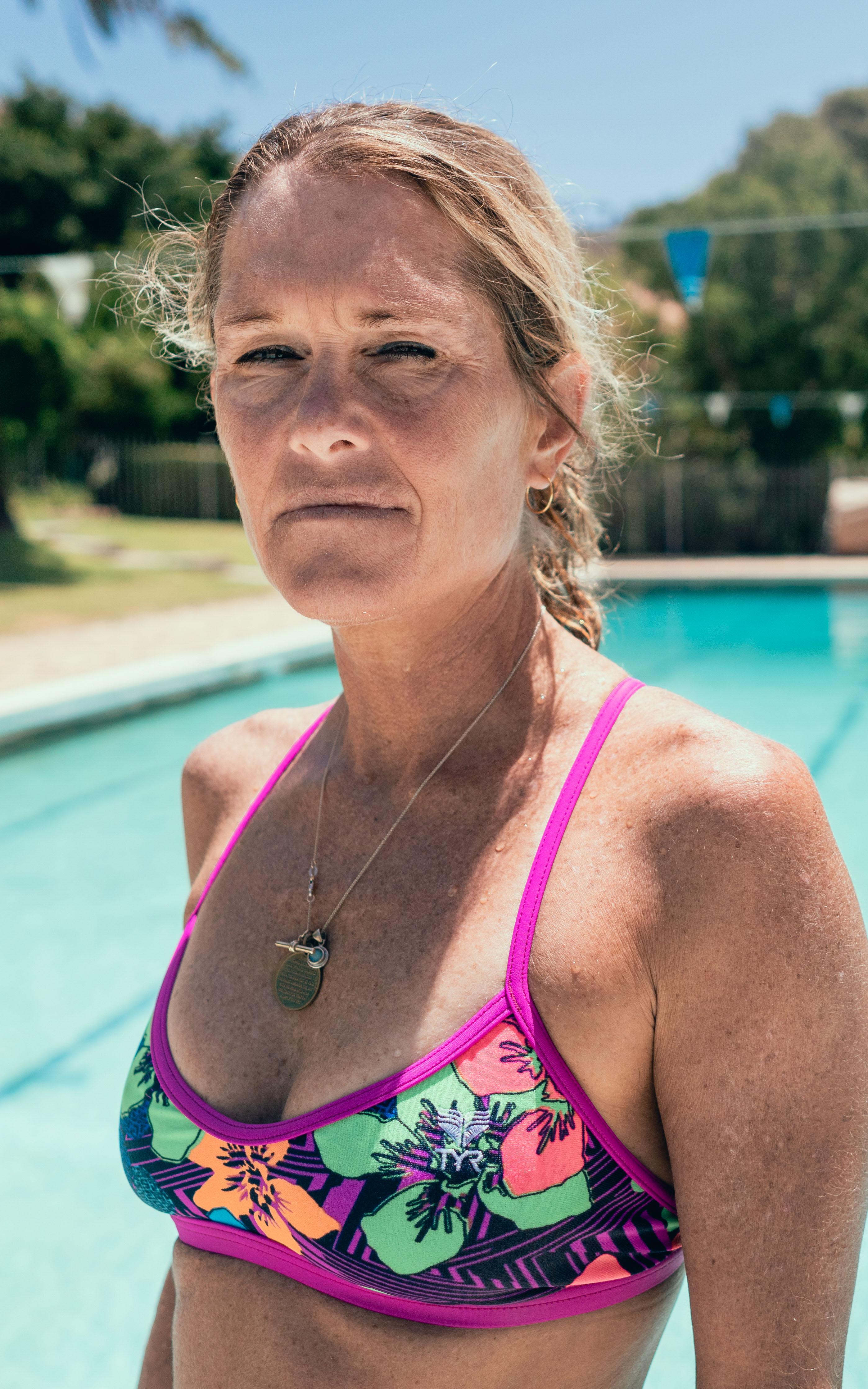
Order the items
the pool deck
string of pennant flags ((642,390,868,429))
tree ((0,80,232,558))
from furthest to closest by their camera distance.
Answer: tree ((0,80,232,558)) → string of pennant flags ((642,390,868,429)) → the pool deck

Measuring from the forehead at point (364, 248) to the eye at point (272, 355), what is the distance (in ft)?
0.15

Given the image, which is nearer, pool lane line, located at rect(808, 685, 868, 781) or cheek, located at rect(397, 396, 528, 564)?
cheek, located at rect(397, 396, 528, 564)

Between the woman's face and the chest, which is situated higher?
the woman's face

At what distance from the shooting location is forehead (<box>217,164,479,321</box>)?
3.65ft

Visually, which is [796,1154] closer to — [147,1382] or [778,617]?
[147,1382]

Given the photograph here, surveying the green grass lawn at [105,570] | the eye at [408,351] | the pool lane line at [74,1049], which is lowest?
the pool lane line at [74,1049]

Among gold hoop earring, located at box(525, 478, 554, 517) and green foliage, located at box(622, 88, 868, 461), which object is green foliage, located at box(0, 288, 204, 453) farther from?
gold hoop earring, located at box(525, 478, 554, 517)

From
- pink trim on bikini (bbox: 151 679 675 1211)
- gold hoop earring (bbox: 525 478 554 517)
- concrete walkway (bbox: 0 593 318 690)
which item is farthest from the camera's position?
concrete walkway (bbox: 0 593 318 690)

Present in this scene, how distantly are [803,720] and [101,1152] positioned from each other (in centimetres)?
685

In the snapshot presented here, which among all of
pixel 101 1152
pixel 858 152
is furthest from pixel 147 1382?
pixel 858 152

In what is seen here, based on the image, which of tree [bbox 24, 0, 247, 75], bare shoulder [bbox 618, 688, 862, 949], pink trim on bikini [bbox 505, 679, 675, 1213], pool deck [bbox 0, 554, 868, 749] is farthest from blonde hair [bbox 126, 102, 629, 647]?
tree [bbox 24, 0, 247, 75]

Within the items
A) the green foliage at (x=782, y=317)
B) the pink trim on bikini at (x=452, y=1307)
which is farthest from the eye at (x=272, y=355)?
the green foliage at (x=782, y=317)

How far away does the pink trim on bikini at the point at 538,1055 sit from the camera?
3.32 feet

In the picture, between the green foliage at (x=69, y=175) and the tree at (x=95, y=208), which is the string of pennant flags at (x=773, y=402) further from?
the green foliage at (x=69, y=175)
